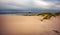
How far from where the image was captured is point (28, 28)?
1.46m

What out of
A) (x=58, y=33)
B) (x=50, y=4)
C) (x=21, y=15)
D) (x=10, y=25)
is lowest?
(x=58, y=33)

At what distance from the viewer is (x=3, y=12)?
1.44 m

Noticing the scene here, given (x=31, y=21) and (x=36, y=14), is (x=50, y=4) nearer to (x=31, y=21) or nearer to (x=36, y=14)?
(x=36, y=14)

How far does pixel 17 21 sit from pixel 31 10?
0.24 meters

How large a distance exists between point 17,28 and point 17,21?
3.8 inches

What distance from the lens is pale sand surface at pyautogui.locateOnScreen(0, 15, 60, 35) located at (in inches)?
56.9

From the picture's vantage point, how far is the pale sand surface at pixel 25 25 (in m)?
1.45

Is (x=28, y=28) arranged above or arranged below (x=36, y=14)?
below

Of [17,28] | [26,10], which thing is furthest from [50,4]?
[17,28]

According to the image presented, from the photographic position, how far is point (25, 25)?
1457 mm

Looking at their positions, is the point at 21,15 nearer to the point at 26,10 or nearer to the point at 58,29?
the point at 26,10

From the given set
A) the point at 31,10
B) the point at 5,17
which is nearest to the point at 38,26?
the point at 31,10

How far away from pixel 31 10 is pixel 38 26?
0.24 meters

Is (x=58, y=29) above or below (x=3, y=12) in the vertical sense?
below
